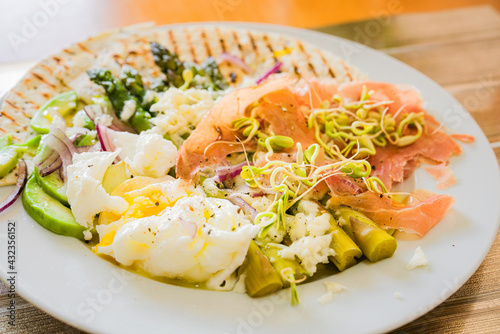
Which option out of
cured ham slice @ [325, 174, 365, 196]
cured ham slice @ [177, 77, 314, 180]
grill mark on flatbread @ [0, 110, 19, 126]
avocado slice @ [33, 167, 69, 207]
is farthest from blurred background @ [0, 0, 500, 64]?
cured ham slice @ [325, 174, 365, 196]

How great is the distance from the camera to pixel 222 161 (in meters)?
3.22

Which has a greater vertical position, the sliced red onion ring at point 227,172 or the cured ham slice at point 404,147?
the sliced red onion ring at point 227,172

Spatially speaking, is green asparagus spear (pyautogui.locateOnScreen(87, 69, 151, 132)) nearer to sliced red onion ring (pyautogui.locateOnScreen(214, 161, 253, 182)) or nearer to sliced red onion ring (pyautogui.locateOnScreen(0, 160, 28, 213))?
sliced red onion ring (pyautogui.locateOnScreen(214, 161, 253, 182))

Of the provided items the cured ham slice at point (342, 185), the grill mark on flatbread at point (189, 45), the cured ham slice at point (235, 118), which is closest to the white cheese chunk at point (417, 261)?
the cured ham slice at point (342, 185)

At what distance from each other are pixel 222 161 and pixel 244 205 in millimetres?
446

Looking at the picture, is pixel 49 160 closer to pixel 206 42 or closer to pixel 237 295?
pixel 237 295

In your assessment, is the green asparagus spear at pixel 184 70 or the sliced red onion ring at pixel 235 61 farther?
the sliced red onion ring at pixel 235 61

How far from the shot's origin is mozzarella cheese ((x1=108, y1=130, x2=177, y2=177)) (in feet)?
9.94

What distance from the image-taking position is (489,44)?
536 cm

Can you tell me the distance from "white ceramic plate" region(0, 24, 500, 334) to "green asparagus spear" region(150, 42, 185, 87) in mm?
1730

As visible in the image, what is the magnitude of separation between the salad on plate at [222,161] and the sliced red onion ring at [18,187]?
14mm

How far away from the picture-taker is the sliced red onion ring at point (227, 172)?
3.13 meters

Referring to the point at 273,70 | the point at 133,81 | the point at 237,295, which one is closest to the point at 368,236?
the point at 237,295

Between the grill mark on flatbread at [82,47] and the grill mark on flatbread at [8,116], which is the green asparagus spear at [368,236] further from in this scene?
the grill mark on flatbread at [82,47]
